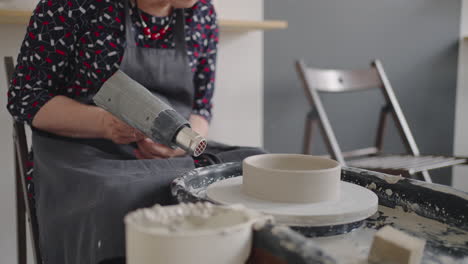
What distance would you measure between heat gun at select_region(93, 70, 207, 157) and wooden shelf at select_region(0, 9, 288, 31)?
61 cm

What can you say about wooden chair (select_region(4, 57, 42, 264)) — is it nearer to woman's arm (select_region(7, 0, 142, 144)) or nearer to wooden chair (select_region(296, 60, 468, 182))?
woman's arm (select_region(7, 0, 142, 144))

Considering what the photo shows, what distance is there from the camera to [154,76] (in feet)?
2.99

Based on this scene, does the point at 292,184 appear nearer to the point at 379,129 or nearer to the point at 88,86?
the point at 88,86

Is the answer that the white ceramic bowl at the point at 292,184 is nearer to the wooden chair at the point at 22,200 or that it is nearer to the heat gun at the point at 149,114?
the heat gun at the point at 149,114

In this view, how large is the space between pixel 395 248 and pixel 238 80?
130 cm

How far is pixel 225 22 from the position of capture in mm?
1418

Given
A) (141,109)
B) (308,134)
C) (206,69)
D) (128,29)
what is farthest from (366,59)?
(141,109)

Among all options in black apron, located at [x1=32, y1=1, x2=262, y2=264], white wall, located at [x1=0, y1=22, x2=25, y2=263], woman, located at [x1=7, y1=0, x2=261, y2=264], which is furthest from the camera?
white wall, located at [x1=0, y1=22, x2=25, y2=263]

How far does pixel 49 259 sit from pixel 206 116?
1.60 feet

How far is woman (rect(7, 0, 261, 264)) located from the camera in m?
0.70

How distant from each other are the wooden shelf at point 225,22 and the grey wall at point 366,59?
0.58 ft

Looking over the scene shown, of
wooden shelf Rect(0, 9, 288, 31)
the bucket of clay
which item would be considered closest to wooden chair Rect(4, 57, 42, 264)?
wooden shelf Rect(0, 9, 288, 31)

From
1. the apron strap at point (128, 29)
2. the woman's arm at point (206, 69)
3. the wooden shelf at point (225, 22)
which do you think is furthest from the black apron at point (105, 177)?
the wooden shelf at point (225, 22)

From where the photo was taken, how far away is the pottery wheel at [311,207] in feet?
1.52
